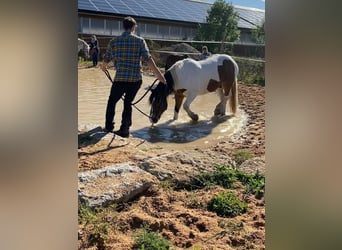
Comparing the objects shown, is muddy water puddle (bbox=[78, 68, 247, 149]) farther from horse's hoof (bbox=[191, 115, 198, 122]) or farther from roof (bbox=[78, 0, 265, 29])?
roof (bbox=[78, 0, 265, 29])

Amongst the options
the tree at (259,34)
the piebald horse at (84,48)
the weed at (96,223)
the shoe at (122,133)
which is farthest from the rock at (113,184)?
the tree at (259,34)

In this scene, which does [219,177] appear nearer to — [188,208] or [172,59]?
[188,208]

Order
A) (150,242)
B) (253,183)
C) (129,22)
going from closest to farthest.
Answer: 1. (150,242)
2. (129,22)
3. (253,183)

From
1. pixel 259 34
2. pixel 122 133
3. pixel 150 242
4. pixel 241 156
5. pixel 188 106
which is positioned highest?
pixel 259 34

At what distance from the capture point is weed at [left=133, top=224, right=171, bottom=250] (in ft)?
5.68

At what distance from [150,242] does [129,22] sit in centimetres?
102

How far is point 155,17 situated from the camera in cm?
211

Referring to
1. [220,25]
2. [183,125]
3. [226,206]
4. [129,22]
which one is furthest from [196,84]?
[226,206]

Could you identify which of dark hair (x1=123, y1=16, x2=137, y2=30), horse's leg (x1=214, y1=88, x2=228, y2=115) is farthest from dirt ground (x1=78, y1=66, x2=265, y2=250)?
dark hair (x1=123, y1=16, x2=137, y2=30)

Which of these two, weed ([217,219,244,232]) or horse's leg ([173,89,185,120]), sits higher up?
horse's leg ([173,89,185,120])

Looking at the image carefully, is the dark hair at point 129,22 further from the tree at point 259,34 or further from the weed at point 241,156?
the weed at point 241,156

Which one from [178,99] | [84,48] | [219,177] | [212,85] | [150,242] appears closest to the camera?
[150,242]

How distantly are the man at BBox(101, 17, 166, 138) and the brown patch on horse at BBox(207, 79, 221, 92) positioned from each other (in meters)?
0.46
